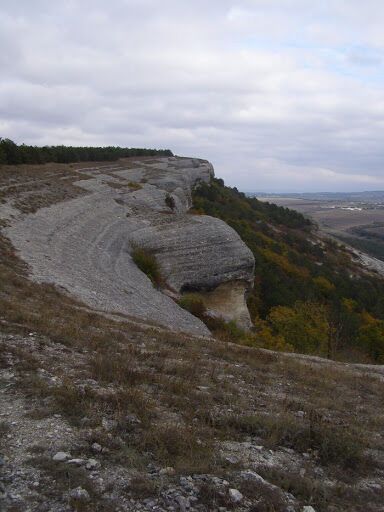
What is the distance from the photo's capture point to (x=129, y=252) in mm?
24938

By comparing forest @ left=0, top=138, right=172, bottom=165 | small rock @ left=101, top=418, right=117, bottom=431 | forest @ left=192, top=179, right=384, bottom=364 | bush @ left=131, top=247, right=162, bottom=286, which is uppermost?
forest @ left=0, top=138, right=172, bottom=165

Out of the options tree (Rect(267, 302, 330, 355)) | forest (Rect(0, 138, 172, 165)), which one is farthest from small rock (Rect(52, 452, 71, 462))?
forest (Rect(0, 138, 172, 165))

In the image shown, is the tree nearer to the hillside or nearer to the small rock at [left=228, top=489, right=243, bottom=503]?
Answer: the hillside

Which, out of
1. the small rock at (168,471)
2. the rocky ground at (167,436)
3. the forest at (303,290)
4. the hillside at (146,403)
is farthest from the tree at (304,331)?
the small rock at (168,471)

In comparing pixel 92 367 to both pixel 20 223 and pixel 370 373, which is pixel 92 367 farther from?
pixel 20 223

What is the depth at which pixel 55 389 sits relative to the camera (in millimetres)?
6988

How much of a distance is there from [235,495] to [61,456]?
6.49ft

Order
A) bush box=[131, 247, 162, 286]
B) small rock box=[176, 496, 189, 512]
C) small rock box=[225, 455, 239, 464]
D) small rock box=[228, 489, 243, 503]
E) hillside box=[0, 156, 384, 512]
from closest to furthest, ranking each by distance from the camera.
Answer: small rock box=[176, 496, 189, 512] → small rock box=[228, 489, 243, 503] → hillside box=[0, 156, 384, 512] → small rock box=[225, 455, 239, 464] → bush box=[131, 247, 162, 286]

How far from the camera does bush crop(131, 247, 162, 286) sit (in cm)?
2416

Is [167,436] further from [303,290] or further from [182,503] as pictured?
[303,290]

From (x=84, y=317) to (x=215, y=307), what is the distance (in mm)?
15552

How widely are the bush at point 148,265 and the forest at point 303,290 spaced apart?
4.77 m

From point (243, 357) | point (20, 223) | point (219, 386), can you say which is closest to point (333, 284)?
point (20, 223)

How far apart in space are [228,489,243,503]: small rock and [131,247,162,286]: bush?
18767 millimetres
